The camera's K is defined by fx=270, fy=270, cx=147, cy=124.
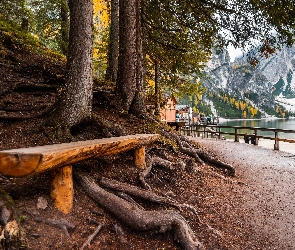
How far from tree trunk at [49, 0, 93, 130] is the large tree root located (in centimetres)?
188

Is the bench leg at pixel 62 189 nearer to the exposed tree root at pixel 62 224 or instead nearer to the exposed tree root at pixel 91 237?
the exposed tree root at pixel 62 224

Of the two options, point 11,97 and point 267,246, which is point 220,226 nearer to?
point 267,246

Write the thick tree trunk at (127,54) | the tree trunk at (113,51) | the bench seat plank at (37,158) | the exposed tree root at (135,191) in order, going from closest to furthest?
the bench seat plank at (37,158), the exposed tree root at (135,191), the thick tree trunk at (127,54), the tree trunk at (113,51)

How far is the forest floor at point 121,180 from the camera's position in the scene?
10.3 ft

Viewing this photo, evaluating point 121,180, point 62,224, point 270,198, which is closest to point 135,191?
point 121,180

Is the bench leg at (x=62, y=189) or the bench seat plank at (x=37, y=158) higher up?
the bench seat plank at (x=37, y=158)

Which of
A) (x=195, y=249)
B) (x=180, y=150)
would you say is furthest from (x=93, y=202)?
(x=180, y=150)

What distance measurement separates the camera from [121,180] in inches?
174

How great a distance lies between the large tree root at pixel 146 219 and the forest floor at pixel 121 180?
9cm

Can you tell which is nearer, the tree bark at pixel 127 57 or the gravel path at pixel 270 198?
the gravel path at pixel 270 198

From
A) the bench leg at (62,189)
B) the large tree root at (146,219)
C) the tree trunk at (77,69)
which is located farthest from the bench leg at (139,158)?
the bench leg at (62,189)

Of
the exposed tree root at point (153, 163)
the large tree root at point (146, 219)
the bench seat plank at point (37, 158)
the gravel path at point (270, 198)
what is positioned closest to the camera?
the bench seat plank at point (37, 158)

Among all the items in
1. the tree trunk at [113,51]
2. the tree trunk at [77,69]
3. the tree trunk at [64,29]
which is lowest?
the tree trunk at [77,69]

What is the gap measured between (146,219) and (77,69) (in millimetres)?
3026
